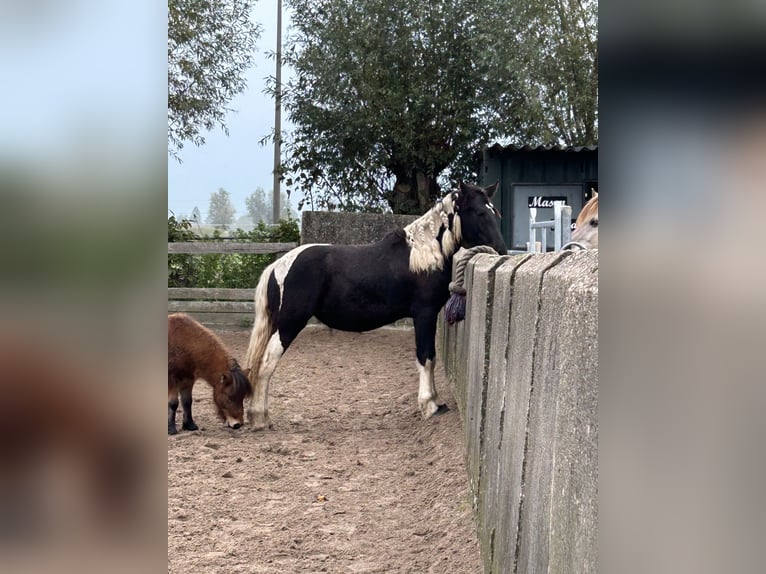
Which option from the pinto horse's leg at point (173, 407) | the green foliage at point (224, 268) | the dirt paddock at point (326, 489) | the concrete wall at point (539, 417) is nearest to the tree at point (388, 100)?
the green foliage at point (224, 268)

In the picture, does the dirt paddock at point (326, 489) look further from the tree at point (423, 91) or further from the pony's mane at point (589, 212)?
the tree at point (423, 91)

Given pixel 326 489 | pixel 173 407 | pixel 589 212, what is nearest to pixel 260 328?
pixel 173 407

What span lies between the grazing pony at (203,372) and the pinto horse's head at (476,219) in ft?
7.28

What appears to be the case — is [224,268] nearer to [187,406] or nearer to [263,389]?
[263,389]

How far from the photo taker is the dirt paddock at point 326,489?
3.77 meters

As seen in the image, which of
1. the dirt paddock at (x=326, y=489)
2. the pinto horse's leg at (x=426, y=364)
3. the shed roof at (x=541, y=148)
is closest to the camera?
the dirt paddock at (x=326, y=489)

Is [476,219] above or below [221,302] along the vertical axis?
above

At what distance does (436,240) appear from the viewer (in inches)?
278

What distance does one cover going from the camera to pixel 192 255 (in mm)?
13508

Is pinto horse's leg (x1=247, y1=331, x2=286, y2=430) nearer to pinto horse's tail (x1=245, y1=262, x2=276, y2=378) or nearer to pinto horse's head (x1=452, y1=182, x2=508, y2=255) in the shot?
pinto horse's tail (x1=245, y1=262, x2=276, y2=378)

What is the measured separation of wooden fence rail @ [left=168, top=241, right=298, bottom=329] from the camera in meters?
12.3

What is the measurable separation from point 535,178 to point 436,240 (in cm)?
606
